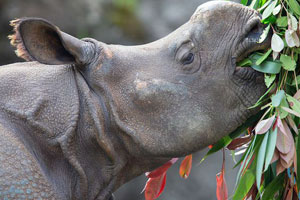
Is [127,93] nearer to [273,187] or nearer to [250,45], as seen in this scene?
[250,45]

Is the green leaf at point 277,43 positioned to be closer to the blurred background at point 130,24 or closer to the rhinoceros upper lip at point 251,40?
the rhinoceros upper lip at point 251,40

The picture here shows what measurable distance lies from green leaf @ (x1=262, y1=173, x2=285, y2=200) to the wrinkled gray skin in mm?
402

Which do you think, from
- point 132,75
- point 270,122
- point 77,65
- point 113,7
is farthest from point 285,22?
point 113,7

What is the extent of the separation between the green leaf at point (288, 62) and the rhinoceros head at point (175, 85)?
0.45 feet

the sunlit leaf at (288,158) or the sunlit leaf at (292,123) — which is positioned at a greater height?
the sunlit leaf at (292,123)

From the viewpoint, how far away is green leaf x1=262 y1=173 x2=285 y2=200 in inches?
137

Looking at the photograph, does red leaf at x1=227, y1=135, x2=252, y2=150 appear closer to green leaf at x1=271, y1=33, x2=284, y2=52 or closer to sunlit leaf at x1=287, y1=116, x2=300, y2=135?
A: sunlit leaf at x1=287, y1=116, x2=300, y2=135

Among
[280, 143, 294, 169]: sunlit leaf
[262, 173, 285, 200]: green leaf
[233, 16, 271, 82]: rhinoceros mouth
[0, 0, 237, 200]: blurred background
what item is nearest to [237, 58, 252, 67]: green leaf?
[233, 16, 271, 82]: rhinoceros mouth

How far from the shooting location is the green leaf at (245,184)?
343cm

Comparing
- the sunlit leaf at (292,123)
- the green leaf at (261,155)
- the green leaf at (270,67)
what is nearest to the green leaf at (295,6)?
the green leaf at (270,67)

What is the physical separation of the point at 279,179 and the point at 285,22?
85cm

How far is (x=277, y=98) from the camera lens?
3186 millimetres

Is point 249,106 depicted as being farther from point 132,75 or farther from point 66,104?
point 66,104

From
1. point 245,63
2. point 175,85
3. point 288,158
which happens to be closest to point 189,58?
point 175,85
